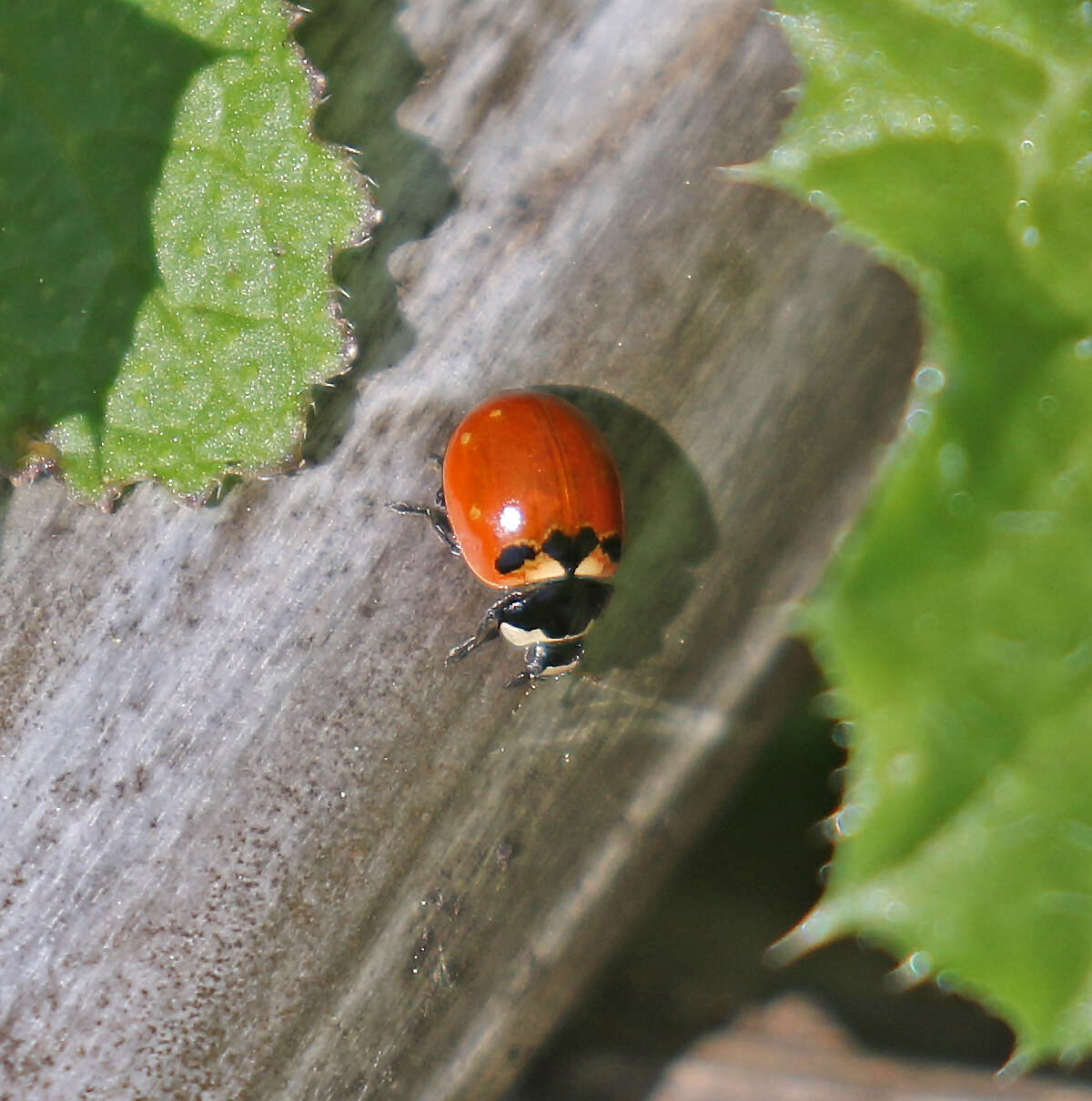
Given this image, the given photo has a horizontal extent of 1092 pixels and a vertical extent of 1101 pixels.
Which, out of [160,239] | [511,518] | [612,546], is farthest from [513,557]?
[160,239]

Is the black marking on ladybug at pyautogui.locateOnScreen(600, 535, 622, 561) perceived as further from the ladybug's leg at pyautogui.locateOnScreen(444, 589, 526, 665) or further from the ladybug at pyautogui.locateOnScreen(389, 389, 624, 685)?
the ladybug's leg at pyautogui.locateOnScreen(444, 589, 526, 665)

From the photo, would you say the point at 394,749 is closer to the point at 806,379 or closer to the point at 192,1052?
the point at 192,1052

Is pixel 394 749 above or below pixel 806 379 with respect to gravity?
below

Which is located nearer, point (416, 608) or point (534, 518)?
point (416, 608)

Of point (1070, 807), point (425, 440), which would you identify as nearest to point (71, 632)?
point (425, 440)

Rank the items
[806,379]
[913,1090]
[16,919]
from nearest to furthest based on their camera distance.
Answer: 1. [16,919]
2. [806,379]
3. [913,1090]

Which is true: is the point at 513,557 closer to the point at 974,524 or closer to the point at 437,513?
the point at 437,513

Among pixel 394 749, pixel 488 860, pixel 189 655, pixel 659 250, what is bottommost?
pixel 488 860
